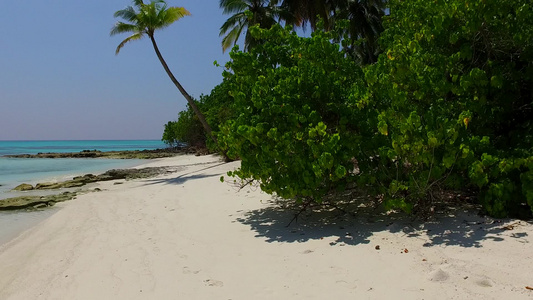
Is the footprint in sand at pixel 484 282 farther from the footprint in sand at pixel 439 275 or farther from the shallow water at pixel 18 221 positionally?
the shallow water at pixel 18 221

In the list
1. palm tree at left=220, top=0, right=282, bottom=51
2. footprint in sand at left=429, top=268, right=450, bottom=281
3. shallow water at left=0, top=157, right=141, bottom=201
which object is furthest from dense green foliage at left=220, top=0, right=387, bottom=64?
footprint in sand at left=429, top=268, right=450, bottom=281

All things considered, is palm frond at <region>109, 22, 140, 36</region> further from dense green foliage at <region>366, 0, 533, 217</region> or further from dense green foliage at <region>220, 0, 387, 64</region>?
dense green foliage at <region>366, 0, 533, 217</region>

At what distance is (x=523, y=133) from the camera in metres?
5.11

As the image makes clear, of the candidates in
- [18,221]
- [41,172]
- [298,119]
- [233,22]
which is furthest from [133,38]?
[298,119]

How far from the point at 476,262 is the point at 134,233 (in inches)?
192

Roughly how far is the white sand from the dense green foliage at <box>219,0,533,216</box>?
520 millimetres

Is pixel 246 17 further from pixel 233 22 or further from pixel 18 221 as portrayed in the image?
pixel 18 221

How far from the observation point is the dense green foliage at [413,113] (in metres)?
4.64

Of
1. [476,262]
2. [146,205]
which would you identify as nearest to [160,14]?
[146,205]

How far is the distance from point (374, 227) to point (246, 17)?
18910 mm

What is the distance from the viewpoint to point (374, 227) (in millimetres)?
5164

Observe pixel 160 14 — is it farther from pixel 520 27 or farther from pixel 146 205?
pixel 520 27

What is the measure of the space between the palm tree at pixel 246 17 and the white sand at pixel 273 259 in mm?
16177

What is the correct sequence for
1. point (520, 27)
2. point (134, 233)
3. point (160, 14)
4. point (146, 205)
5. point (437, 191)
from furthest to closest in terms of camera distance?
point (160, 14) < point (146, 205) < point (134, 233) < point (437, 191) < point (520, 27)
